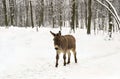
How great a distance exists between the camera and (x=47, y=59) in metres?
14.3

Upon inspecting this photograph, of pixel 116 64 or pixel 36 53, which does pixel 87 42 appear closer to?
pixel 36 53

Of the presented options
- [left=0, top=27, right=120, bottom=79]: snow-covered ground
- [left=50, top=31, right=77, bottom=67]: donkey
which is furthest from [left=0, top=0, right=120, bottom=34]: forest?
[left=50, top=31, right=77, bottom=67]: donkey

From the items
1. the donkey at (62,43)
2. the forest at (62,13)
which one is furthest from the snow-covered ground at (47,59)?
the forest at (62,13)

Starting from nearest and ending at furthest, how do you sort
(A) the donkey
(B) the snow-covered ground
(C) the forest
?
(B) the snow-covered ground → (A) the donkey → (C) the forest

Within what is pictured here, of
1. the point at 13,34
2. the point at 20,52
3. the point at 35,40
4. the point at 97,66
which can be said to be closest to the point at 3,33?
the point at 13,34

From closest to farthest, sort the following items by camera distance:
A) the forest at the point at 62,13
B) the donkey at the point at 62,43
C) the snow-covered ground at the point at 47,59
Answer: the snow-covered ground at the point at 47,59 → the donkey at the point at 62,43 → the forest at the point at 62,13

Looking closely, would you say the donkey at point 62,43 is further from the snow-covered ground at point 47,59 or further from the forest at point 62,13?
the forest at point 62,13

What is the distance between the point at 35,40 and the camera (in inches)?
740

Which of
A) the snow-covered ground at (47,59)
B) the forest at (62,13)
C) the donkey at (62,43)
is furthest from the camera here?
the forest at (62,13)

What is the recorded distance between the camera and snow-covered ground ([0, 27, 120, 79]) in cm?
1045

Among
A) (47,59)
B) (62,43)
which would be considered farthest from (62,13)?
(62,43)

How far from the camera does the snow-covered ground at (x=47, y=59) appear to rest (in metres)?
10.4

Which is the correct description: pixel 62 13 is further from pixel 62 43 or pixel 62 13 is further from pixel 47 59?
pixel 62 43

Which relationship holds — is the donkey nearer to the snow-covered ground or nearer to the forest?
the snow-covered ground
